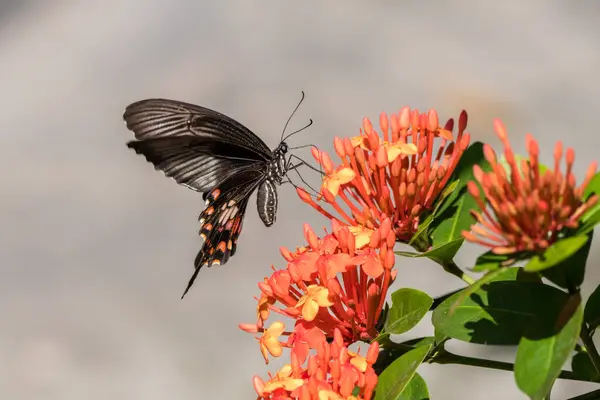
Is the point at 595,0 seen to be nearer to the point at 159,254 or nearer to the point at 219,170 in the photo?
the point at 159,254

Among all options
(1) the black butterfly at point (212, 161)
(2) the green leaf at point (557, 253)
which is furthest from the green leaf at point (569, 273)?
(1) the black butterfly at point (212, 161)

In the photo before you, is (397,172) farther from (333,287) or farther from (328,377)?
(328,377)

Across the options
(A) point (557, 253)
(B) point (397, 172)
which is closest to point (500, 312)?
(A) point (557, 253)

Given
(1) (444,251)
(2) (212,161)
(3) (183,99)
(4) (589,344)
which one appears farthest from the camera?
(3) (183,99)

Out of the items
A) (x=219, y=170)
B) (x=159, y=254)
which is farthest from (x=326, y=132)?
(x=219, y=170)

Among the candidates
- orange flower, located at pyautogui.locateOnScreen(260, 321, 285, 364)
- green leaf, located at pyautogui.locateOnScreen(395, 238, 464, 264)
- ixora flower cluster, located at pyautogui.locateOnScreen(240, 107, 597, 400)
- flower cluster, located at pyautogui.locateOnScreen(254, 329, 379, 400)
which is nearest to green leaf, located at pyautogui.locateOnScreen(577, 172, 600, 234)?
ixora flower cluster, located at pyautogui.locateOnScreen(240, 107, 597, 400)

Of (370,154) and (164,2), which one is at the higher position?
(164,2)
